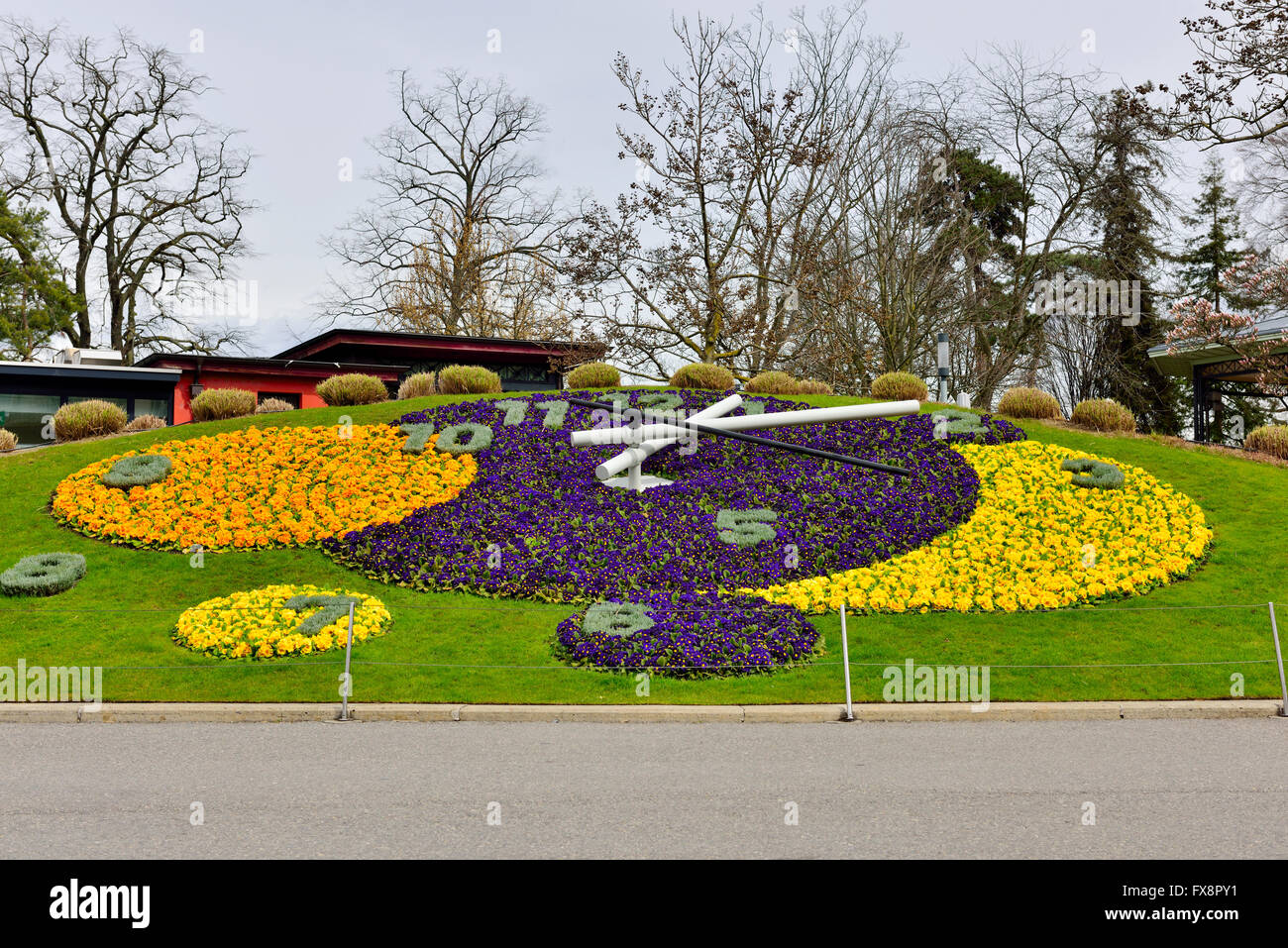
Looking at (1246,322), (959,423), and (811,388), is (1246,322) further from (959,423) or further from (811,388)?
(811,388)

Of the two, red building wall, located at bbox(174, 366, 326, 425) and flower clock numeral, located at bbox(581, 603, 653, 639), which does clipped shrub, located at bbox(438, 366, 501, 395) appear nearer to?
red building wall, located at bbox(174, 366, 326, 425)

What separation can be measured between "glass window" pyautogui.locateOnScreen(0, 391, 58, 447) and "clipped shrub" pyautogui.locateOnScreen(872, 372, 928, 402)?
80.6 ft

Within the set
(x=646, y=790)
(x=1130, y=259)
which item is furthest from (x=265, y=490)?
(x=1130, y=259)

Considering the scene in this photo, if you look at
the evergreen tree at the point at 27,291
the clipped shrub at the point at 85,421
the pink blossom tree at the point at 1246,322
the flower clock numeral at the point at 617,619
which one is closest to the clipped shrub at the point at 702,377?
the pink blossom tree at the point at 1246,322

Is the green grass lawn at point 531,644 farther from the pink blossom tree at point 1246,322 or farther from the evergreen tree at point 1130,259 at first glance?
the evergreen tree at point 1130,259

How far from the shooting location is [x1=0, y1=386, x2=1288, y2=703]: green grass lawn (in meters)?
11.5

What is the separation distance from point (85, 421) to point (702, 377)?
53.5 ft

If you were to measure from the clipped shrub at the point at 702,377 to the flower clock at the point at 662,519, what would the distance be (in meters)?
2.78

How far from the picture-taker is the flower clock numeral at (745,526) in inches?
672

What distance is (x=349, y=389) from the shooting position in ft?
86.2

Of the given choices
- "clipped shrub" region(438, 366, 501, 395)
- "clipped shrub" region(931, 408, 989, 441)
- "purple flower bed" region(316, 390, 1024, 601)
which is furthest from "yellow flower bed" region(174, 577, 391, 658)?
"clipped shrub" region(931, 408, 989, 441)

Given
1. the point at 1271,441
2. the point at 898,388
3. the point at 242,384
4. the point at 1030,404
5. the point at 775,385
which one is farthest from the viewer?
the point at 242,384

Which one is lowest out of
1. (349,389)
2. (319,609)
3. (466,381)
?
(319,609)

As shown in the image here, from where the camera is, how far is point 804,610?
14.4 meters
